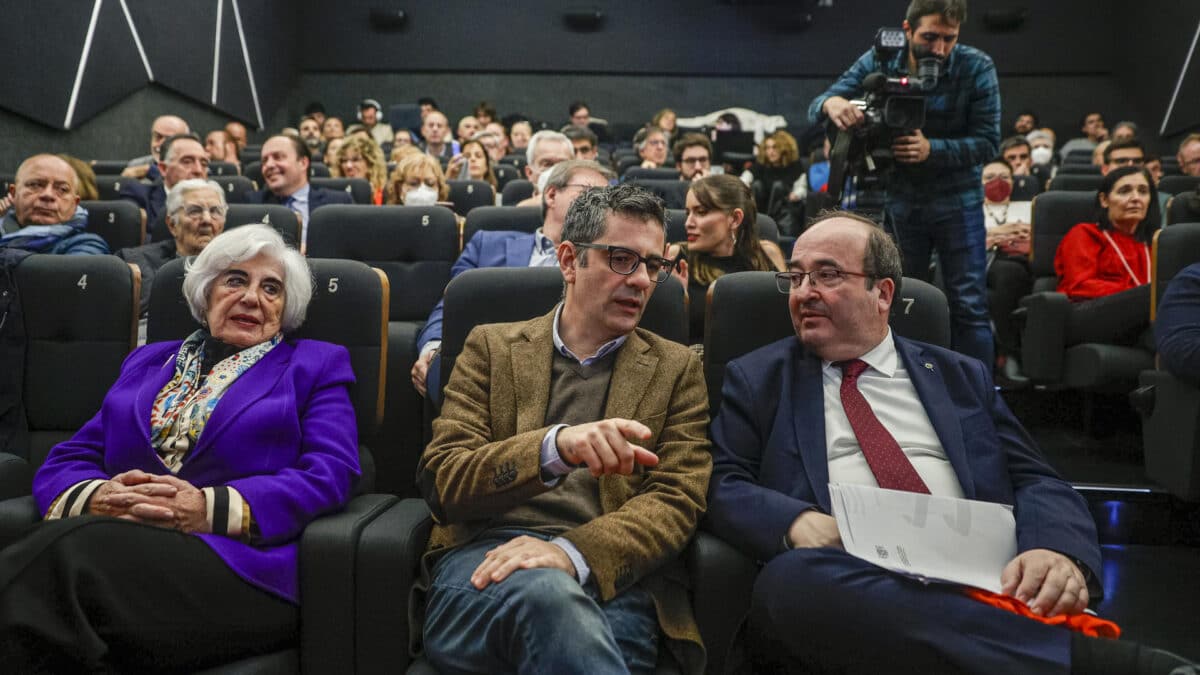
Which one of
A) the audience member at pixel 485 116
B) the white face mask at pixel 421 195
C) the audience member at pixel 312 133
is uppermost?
the audience member at pixel 485 116

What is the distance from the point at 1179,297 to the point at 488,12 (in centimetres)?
951

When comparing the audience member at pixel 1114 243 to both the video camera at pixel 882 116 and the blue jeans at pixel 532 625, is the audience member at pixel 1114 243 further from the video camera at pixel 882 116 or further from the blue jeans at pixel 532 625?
the blue jeans at pixel 532 625

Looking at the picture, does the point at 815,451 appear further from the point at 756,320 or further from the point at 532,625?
the point at 532,625

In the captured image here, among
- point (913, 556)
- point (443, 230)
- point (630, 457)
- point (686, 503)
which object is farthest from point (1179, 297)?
point (443, 230)

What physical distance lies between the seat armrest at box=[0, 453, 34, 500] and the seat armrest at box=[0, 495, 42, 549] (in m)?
0.14

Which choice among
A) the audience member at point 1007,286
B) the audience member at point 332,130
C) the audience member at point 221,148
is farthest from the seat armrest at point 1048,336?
the audience member at point 332,130

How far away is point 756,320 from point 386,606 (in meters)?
0.85

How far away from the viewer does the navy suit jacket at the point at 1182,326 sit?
210 cm

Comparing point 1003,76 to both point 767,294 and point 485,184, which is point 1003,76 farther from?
point 767,294

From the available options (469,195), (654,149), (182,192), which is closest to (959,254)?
(182,192)

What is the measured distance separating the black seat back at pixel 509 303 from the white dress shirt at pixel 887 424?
31 centimetres

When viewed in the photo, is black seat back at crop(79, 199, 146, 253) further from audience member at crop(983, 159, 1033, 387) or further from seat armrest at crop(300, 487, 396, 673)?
audience member at crop(983, 159, 1033, 387)

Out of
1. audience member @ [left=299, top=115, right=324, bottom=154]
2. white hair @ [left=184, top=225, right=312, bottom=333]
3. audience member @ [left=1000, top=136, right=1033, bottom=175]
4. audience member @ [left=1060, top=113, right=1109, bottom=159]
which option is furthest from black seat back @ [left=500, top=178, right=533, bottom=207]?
audience member @ [left=1060, top=113, right=1109, bottom=159]

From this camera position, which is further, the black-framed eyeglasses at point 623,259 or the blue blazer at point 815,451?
the black-framed eyeglasses at point 623,259
